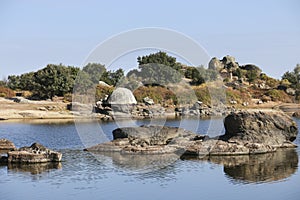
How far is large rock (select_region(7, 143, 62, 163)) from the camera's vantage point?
3017 cm

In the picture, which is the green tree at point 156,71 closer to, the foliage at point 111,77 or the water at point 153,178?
the foliage at point 111,77

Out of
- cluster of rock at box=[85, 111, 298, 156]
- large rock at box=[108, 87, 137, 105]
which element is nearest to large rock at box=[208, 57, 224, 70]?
large rock at box=[108, 87, 137, 105]

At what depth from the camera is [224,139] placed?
36.2 meters

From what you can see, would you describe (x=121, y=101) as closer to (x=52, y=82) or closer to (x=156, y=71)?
(x=156, y=71)

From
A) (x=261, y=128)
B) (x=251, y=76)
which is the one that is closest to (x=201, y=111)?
(x=251, y=76)

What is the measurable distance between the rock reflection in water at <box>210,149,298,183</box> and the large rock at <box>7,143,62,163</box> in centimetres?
1002

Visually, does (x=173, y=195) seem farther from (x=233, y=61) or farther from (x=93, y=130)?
(x=233, y=61)

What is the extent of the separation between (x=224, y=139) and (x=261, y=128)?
117 inches

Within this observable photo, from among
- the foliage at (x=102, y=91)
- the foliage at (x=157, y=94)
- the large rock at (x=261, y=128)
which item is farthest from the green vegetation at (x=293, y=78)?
the large rock at (x=261, y=128)

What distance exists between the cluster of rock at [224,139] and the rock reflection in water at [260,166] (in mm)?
1242

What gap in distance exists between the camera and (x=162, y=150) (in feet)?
110

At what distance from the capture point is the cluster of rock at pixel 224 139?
3388cm

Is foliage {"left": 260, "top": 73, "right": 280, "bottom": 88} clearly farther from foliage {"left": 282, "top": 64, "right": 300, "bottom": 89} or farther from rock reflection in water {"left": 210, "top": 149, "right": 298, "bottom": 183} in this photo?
rock reflection in water {"left": 210, "top": 149, "right": 298, "bottom": 183}

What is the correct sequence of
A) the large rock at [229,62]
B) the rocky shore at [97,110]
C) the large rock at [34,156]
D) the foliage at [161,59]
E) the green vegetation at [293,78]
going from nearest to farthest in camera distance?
1. the large rock at [34,156]
2. the rocky shore at [97,110]
3. the foliage at [161,59]
4. the green vegetation at [293,78]
5. the large rock at [229,62]
